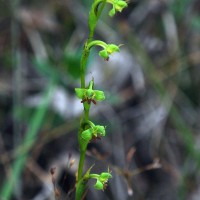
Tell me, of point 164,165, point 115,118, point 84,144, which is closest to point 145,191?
point 164,165

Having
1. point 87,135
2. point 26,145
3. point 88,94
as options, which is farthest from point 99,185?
point 26,145

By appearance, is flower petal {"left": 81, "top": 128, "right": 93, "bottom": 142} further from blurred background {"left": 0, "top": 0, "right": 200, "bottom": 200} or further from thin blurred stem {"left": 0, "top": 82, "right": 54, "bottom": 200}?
blurred background {"left": 0, "top": 0, "right": 200, "bottom": 200}

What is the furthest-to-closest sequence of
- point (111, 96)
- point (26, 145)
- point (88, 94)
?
point (111, 96) < point (26, 145) < point (88, 94)

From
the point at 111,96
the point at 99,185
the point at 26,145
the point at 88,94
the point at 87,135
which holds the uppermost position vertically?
the point at 111,96

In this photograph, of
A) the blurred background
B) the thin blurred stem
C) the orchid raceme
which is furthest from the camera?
the blurred background

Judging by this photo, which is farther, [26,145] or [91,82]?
[26,145]

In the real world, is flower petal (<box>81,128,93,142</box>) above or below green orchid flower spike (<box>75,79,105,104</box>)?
below

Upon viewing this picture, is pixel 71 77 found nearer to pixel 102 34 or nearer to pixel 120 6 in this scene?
pixel 102 34

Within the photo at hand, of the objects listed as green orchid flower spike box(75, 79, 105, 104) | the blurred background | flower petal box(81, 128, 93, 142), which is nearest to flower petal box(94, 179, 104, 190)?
flower petal box(81, 128, 93, 142)

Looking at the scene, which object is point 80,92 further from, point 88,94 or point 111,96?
point 111,96
